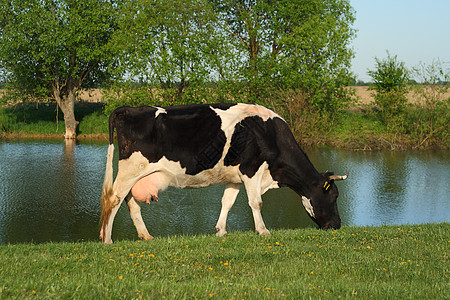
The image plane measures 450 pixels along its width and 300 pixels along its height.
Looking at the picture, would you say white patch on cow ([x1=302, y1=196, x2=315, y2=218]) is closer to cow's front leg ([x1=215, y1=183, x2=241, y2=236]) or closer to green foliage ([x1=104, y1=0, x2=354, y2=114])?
cow's front leg ([x1=215, y1=183, x2=241, y2=236])

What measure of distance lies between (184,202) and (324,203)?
21.3 ft

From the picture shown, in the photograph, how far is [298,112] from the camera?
30.6m

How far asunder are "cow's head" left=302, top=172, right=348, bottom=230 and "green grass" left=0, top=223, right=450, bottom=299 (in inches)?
50.2

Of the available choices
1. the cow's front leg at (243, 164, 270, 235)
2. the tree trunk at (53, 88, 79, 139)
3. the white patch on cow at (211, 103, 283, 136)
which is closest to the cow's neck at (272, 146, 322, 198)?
the cow's front leg at (243, 164, 270, 235)

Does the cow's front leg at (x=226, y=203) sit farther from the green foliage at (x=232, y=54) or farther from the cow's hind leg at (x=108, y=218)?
the green foliage at (x=232, y=54)

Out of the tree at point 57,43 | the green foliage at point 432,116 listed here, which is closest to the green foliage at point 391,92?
the green foliage at point 432,116

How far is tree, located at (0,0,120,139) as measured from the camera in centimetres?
3534

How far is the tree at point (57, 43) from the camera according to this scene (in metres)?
35.3

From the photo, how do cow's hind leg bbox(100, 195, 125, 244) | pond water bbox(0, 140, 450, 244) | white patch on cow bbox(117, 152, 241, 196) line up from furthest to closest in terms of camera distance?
pond water bbox(0, 140, 450, 244) → white patch on cow bbox(117, 152, 241, 196) → cow's hind leg bbox(100, 195, 125, 244)

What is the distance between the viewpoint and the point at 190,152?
32.1 ft

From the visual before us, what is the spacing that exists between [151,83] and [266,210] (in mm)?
21900

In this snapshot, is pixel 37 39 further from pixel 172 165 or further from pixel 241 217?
pixel 172 165

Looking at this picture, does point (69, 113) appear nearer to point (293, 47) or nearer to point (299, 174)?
point (293, 47)

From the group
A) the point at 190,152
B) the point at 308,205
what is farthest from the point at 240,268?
the point at 308,205
